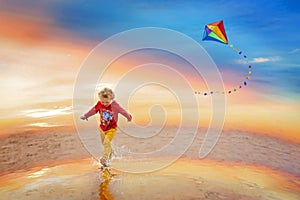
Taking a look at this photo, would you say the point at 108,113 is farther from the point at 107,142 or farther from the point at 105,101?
the point at 107,142

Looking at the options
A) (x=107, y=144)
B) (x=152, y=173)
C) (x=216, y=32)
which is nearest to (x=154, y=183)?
(x=152, y=173)

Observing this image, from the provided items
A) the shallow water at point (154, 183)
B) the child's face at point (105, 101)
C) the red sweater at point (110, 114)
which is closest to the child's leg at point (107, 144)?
the red sweater at point (110, 114)

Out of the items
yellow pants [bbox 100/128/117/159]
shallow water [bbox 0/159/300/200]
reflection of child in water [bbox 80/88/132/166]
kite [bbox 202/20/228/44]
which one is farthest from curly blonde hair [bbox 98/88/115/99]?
kite [bbox 202/20/228/44]

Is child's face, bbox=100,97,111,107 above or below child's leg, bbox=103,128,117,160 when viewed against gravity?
above

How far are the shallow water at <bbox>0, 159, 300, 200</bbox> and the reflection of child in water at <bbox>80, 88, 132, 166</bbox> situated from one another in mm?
681

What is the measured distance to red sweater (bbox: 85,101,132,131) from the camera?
26.5ft

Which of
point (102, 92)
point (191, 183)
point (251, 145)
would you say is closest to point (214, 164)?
point (191, 183)

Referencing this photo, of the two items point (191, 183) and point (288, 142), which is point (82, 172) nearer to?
point (191, 183)

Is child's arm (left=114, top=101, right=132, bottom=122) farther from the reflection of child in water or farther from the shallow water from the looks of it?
the shallow water

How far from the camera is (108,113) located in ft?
26.5

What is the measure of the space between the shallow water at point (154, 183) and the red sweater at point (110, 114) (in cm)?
100

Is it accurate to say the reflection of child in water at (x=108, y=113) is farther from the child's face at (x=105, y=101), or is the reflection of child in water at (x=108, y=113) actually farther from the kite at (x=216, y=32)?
the kite at (x=216, y=32)

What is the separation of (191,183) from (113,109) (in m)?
2.82

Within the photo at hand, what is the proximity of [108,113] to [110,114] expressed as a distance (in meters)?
0.06
